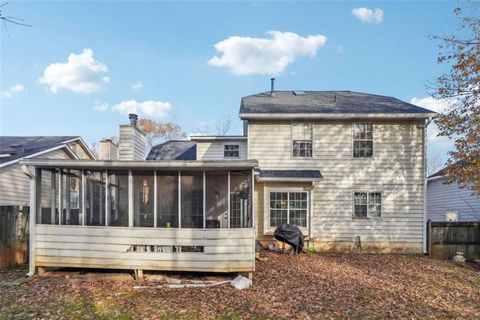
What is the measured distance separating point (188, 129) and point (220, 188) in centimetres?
3613

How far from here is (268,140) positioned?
1205cm

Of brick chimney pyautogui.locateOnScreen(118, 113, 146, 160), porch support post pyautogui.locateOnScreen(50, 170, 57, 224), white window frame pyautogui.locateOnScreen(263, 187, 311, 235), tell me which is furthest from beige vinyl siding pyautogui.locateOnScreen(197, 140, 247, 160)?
porch support post pyautogui.locateOnScreen(50, 170, 57, 224)

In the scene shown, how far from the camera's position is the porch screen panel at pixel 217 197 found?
7914 mm

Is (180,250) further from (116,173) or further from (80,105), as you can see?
(80,105)

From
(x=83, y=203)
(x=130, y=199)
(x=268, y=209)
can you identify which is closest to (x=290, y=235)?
(x=268, y=209)

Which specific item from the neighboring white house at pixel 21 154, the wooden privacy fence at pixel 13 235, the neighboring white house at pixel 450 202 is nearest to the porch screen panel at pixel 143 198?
the wooden privacy fence at pixel 13 235

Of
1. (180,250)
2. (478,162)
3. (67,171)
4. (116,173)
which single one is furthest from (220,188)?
(478,162)

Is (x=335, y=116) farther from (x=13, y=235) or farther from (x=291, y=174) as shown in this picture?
(x=13, y=235)

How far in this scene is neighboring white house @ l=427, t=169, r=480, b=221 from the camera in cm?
1548

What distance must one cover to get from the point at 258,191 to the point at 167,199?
180 inches

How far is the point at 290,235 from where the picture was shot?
10633 millimetres

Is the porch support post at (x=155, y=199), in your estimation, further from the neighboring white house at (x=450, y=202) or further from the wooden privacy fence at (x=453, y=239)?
the neighboring white house at (x=450, y=202)

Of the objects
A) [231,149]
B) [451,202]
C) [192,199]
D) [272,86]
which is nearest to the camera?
[192,199]

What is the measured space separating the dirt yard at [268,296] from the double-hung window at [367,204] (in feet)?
9.59
